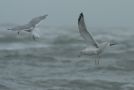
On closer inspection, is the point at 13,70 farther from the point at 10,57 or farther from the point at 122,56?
the point at 122,56

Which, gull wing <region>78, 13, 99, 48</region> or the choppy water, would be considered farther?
the choppy water

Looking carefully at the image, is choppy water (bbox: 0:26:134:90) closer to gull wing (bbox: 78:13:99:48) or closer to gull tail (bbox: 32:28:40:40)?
gull wing (bbox: 78:13:99:48)

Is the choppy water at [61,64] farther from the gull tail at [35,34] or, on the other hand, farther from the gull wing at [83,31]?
the gull tail at [35,34]

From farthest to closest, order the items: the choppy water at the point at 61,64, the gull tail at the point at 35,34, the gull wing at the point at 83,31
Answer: the choppy water at the point at 61,64, the gull wing at the point at 83,31, the gull tail at the point at 35,34

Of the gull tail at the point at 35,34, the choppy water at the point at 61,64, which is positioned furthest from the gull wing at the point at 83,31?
the choppy water at the point at 61,64

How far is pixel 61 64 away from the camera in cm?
2830

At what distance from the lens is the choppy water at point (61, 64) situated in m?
23.3

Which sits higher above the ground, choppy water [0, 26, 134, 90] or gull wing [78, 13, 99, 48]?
gull wing [78, 13, 99, 48]

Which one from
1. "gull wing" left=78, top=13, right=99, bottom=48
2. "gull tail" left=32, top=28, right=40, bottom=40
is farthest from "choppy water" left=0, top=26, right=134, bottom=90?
"gull tail" left=32, top=28, right=40, bottom=40

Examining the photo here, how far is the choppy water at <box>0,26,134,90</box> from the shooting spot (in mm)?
23297

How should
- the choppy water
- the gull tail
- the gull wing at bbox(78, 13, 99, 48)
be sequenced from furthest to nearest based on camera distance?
the choppy water < the gull wing at bbox(78, 13, 99, 48) < the gull tail

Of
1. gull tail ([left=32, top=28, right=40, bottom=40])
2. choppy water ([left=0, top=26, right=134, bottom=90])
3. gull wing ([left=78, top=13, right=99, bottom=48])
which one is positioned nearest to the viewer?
gull tail ([left=32, top=28, right=40, bottom=40])

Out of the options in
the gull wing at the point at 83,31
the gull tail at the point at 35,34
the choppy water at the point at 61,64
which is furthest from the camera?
the choppy water at the point at 61,64

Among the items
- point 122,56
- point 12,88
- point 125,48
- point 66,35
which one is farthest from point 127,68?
point 66,35
